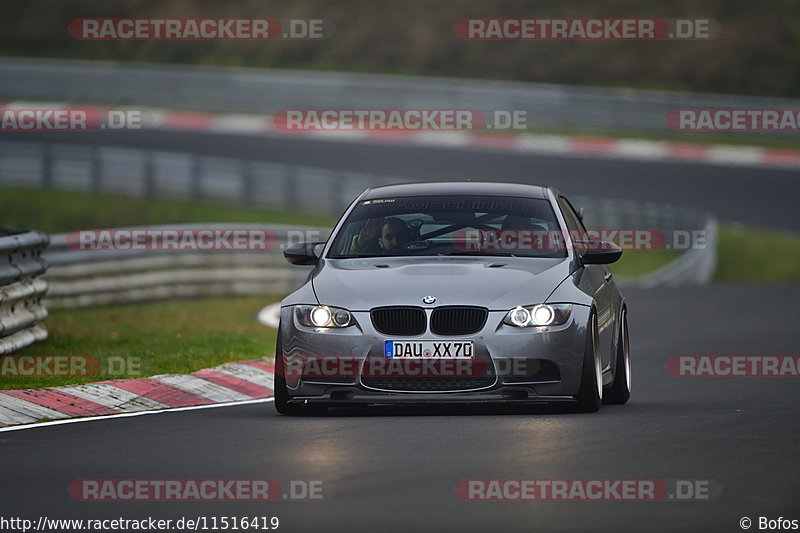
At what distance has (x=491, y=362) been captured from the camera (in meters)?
9.90

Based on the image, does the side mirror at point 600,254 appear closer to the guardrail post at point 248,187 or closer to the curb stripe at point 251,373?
the curb stripe at point 251,373

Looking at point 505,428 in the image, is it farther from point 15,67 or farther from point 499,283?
point 15,67

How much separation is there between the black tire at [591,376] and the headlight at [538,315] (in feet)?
0.65

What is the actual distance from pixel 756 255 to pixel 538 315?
69.8 feet

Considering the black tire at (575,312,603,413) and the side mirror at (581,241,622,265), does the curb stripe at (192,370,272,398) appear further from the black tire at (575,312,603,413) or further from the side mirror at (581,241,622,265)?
the black tire at (575,312,603,413)

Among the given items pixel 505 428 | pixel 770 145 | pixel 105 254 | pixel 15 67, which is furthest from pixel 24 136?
pixel 505 428

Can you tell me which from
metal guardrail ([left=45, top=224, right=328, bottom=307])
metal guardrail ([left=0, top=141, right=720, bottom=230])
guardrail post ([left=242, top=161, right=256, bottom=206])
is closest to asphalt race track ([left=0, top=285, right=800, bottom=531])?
metal guardrail ([left=45, top=224, right=328, bottom=307])

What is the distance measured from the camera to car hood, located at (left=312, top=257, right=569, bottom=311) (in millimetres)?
10055

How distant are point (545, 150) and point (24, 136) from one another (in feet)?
42.7
